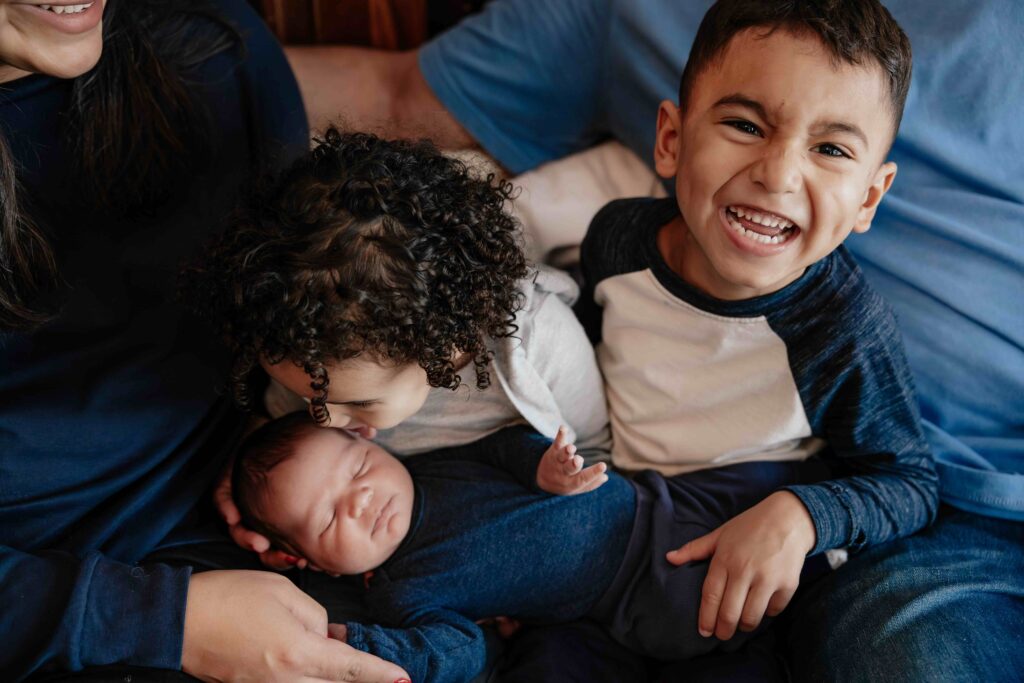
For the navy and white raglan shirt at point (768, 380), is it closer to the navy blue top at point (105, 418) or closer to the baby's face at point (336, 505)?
the baby's face at point (336, 505)

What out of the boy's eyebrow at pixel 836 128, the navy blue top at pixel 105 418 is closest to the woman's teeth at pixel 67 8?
the navy blue top at pixel 105 418

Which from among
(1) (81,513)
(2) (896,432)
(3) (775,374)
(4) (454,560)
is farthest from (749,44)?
(1) (81,513)

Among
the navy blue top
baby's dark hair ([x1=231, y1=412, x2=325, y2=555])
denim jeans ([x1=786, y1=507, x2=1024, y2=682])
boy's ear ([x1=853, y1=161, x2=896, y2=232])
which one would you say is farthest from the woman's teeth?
denim jeans ([x1=786, y1=507, x2=1024, y2=682])

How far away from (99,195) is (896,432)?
42.0 inches

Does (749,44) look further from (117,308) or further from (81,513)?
(81,513)

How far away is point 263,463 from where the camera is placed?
1.20m

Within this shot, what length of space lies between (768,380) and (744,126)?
1.13ft

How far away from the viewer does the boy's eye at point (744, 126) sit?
1069 mm

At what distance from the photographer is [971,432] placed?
1.29m

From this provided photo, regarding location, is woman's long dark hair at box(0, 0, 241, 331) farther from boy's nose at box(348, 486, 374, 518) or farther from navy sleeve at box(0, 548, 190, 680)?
boy's nose at box(348, 486, 374, 518)

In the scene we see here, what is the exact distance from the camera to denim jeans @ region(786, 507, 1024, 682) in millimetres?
1040

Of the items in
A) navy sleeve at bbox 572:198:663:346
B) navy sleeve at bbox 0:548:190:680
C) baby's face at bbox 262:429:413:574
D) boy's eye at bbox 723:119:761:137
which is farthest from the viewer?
navy sleeve at bbox 572:198:663:346

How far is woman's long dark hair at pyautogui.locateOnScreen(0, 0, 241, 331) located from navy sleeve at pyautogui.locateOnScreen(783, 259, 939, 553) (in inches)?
34.4

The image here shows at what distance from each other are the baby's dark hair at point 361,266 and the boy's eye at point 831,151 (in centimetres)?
37
